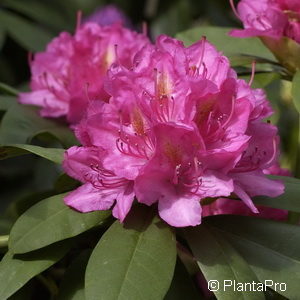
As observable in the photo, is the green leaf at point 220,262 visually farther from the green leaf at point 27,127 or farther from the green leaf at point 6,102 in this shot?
the green leaf at point 6,102

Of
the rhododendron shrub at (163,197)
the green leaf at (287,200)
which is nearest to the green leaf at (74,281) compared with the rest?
the rhododendron shrub at (163,197)

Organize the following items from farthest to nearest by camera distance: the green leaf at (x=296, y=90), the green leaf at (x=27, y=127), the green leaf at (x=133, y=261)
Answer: the green leaf at (x=27, y=127), the green leaf at (x=296, y=90), the green leaf at (x=133, y=261)

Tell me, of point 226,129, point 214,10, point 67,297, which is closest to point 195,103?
point 226,129

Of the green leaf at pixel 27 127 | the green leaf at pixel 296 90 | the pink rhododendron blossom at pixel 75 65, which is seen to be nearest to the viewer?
the green leaf at pixel 296 90

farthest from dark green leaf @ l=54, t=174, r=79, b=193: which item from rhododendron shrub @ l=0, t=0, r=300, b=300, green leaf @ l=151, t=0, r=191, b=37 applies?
green leaf @ l=151, t=0, r=191, b=37

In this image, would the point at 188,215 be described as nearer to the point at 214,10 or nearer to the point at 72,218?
the point at 72,218

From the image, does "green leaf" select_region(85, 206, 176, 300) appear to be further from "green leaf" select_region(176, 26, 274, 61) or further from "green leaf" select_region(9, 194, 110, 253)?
"green leaf" select_region(176, 26, 274, 61)

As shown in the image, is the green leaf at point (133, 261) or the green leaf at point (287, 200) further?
the green leaf at point (287, 200)

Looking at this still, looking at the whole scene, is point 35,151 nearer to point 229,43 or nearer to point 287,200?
point 287,200
